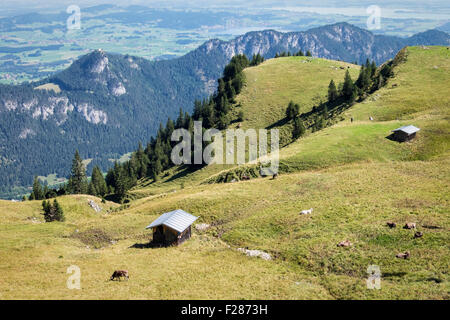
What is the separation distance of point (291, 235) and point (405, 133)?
154ft

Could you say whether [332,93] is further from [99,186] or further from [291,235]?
[291,235]

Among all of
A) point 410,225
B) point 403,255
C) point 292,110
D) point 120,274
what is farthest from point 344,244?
point 292,110

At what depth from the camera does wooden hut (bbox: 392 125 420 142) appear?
243 feet

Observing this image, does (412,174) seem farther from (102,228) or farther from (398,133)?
(102,228)

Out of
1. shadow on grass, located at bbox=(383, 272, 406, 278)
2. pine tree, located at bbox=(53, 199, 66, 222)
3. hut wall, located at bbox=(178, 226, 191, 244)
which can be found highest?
shadow on grass, located at bbox=(383, 272, 406, 278)

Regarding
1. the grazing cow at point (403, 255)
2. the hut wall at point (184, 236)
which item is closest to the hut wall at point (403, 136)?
the grazing cow at point (403, 255)

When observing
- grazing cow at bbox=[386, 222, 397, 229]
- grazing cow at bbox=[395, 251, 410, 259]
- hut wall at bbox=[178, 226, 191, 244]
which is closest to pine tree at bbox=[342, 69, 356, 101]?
grazing cow at bbox=[386, 222, 397, 229]

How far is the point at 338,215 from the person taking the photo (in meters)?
44.6

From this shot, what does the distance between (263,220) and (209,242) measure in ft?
26.4

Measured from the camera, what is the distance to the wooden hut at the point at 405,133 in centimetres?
7406

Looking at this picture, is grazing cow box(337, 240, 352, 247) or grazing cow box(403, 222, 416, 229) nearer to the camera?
grazing cow box(337, 240, 352, 247)

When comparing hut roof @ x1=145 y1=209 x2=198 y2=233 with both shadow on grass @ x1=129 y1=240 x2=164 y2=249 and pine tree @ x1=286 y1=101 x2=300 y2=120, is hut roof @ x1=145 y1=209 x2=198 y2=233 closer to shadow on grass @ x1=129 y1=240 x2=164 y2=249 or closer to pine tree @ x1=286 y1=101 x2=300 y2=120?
shadow on grass @ x1=129 y1=240 x2=164 y2=249

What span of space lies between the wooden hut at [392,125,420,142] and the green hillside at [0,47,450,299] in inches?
67.7
